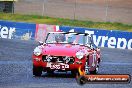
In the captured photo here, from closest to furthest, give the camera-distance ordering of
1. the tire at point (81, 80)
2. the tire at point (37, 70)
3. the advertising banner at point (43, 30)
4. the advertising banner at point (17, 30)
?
the tire at point (81, 80)
the tire at point (37, 70)
the advertising banner at point (43, 30)
the advertising banner at point (17, 30)

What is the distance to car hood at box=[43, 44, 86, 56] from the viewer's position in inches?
475

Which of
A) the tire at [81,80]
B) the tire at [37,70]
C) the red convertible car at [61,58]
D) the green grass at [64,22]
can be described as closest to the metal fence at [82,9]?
the green grass at [64,22]

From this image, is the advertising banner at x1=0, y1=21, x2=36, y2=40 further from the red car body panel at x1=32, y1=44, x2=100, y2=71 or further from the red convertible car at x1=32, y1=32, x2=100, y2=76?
the red car body panel at x1=32, y1=44, x2=100, y2=71

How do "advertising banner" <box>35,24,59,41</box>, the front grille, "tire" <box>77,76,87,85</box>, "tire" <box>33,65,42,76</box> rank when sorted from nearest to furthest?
"tire" <box>77,76,87,85</box>
the front grille
"tire" <box>33,65,42,76</box>
"advertising banner" <box>35,24,59,41</box>

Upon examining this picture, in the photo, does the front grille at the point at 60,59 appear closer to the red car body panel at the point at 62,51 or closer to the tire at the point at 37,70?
the red car body panel at the point at 62,51

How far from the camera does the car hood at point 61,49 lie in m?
12.1

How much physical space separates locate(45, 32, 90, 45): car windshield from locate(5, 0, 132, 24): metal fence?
25.9 meters

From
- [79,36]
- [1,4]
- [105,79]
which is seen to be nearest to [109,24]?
[1,4]

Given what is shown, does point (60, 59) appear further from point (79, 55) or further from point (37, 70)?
point (37, 70)

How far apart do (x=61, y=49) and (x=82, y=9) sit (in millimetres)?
31411

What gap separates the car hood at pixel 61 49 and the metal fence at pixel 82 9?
89.2 ft

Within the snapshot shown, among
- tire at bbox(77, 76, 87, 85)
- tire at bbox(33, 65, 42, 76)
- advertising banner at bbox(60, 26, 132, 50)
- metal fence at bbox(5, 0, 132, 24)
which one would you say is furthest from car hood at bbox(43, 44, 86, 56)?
metal fence at bbox(5, 0, 132, 24)

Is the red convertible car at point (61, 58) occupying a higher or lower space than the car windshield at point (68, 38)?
lower

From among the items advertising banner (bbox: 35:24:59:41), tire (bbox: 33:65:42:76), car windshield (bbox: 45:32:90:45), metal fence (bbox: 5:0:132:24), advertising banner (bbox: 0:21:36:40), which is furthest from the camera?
metal fence (bbox: 5:0:132:24)
